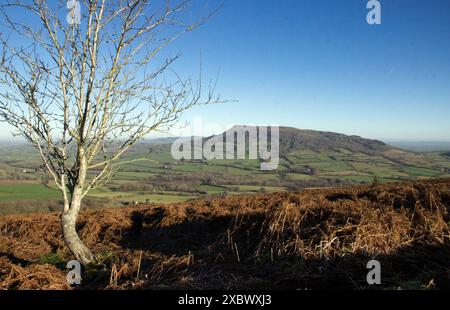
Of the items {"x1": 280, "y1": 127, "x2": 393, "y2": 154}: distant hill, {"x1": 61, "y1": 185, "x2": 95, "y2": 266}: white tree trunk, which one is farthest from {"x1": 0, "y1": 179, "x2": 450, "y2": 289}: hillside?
{"x1": 280, "y1": 127, "x2": 393, "y2": 154}: distant hill

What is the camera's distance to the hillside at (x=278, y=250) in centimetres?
470

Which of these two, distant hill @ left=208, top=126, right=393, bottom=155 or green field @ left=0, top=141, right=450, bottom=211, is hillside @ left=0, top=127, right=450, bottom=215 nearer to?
green field @ left=0, top=141, right=450, bottom=211

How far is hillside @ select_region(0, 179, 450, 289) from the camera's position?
185 inches

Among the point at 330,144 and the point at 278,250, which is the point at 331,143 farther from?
the point at 278,250

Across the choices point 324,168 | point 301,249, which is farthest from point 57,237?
point 324,168

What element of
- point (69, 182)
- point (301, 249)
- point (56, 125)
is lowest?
point (301, 249)

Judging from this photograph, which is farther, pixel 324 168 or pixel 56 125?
pixel 324 168

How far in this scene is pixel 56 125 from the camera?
6.49m
